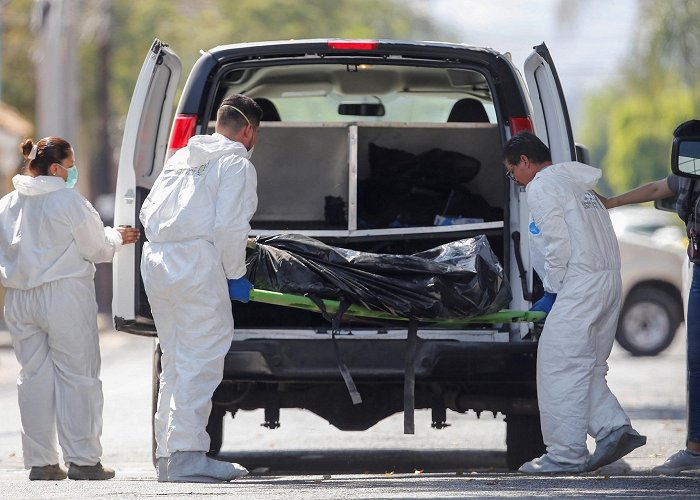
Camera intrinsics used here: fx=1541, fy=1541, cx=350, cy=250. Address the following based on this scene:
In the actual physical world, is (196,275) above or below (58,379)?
above

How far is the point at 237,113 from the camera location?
7004mm

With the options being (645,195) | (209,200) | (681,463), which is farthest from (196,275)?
(681,463)

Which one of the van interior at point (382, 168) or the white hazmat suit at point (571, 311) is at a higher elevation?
the van interior at point (382, 168)

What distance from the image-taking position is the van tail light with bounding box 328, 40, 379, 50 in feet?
23.8

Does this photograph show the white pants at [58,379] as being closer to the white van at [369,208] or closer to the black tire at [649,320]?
the white van at [369,208]

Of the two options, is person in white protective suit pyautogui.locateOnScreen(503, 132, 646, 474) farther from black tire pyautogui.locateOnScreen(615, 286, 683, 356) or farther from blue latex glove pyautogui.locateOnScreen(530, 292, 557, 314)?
black tire pyautogui.locateOnScreen(615, 286, 683, 356)

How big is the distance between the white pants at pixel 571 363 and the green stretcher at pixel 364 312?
0.12 metres

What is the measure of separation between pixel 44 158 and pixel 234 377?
148 cm

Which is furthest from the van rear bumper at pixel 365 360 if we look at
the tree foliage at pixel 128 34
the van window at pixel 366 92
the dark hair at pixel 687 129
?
the tree foliage at pixel 128 34

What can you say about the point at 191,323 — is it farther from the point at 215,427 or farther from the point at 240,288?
the point at 215,427

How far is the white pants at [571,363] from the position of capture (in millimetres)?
6977

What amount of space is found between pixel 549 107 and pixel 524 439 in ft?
5.74

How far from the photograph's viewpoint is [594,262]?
277 inches

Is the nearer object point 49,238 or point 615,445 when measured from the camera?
point 615,445
